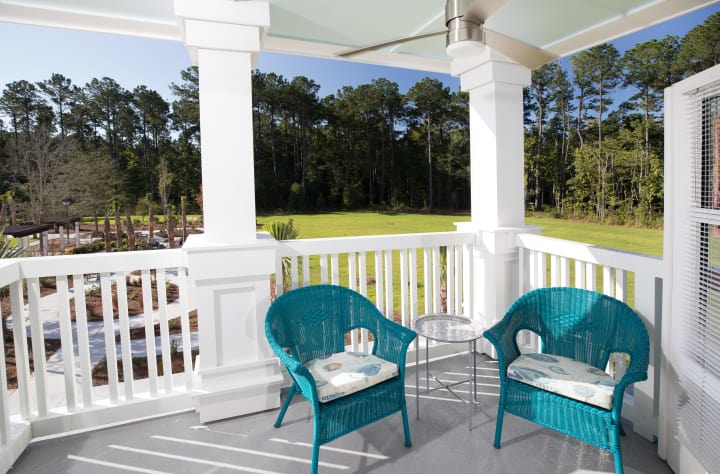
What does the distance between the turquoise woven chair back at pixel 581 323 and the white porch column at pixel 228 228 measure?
1.50 metres

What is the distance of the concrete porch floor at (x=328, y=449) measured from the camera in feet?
6.20

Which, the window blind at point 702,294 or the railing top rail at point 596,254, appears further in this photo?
the railing top rail at point 596,254

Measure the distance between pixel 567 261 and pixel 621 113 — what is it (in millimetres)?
8176

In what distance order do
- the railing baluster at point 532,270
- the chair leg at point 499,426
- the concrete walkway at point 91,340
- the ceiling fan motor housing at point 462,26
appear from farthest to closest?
the concrete walkway at point 91,340
the railing baluster at point 532,270
the chair leg at point 499,426
the ceiling fan motor housing at point 462,26

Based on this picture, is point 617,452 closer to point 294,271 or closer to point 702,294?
point 702,294

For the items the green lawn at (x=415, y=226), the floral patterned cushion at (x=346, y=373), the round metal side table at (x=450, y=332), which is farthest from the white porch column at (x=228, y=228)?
the green lawn at (x=415, y=226)

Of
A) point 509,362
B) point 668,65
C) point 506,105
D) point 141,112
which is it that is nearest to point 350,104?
point 141,112

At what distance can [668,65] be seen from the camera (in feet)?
27.6

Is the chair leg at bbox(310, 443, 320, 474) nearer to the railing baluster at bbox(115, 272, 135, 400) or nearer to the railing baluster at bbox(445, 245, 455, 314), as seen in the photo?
the railing baluster at bbox(115, 272, 135, 400)

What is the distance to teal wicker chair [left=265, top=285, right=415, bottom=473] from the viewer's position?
70.3 inches

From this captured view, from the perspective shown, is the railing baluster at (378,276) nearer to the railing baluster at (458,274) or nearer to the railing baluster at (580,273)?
the railing baluster at (458,274)

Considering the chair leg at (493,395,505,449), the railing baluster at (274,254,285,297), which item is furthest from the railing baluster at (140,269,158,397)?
the chair leg at (493,395,505,449)

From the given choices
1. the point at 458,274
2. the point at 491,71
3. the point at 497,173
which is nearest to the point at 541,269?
the point at 458,274

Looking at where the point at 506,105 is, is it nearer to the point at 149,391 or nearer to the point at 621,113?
the point at 149,391
